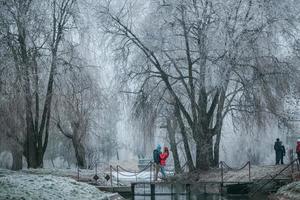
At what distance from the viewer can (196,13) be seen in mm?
26703

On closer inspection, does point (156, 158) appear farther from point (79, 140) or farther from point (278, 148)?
point (79, 140)

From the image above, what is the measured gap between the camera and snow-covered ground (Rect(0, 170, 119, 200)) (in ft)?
47.3

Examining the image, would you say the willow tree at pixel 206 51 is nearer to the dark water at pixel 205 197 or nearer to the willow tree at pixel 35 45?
the willow tree at pixel 35 45

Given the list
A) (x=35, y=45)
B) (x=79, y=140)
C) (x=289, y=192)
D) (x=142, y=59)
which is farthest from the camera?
(x=79, y=140)

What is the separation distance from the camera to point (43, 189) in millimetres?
16094

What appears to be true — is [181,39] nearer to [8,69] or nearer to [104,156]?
[8,69]

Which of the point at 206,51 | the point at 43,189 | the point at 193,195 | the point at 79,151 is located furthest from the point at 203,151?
the point at 79,151

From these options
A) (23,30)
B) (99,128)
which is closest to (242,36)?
(23,30)

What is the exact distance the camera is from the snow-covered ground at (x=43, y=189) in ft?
47.3

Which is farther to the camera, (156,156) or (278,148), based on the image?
Answer: (278,148)

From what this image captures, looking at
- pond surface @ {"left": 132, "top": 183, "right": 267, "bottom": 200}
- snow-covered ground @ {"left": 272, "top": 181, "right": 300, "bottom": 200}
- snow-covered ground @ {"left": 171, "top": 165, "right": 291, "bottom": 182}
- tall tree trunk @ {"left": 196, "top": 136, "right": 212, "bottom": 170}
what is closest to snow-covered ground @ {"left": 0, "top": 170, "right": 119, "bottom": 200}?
pond surface @ {"left": 132, "top": 183, "right": 267, "bottom": 200}

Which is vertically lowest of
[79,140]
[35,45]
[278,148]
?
[278,148]

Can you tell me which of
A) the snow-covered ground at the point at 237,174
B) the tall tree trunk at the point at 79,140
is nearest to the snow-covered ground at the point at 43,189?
the snow-covered ground at the point at 237,174

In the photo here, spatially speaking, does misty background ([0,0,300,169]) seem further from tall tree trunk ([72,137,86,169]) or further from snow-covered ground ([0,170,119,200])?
snow-covered ground ([0,170,119,200])
